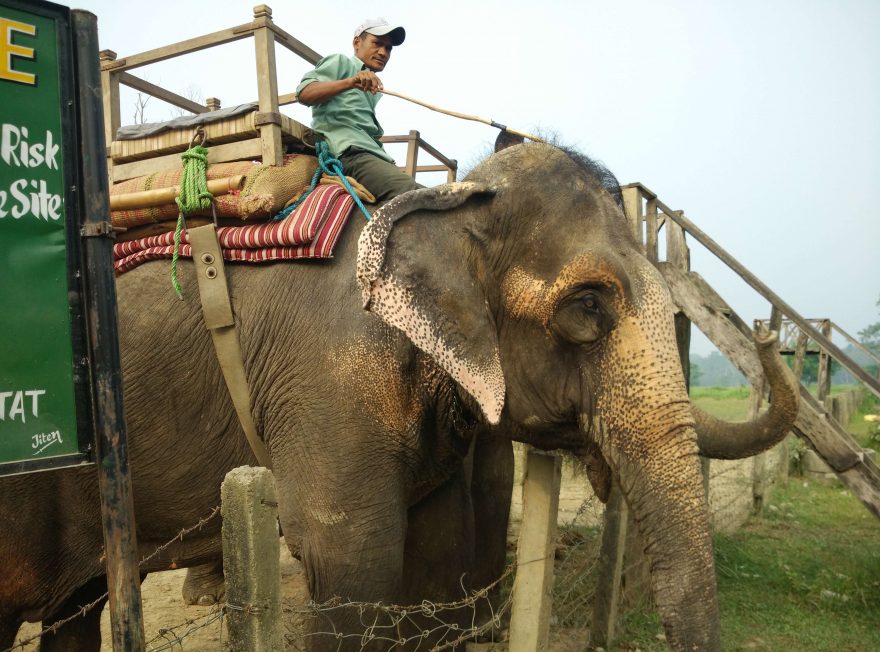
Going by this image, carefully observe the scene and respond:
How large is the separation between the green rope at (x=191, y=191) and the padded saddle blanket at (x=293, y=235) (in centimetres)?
8

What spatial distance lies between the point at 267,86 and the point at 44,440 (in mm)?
2043

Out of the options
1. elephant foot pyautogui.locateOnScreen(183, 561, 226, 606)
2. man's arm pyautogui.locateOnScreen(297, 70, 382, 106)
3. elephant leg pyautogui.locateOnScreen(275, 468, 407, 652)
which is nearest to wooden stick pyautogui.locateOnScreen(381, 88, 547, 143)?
man's arm pyautogui.locateOnScreen(297, 70, 382, 106)

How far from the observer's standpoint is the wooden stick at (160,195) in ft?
10.9

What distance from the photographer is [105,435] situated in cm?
194

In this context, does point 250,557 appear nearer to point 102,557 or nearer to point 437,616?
point 102,557

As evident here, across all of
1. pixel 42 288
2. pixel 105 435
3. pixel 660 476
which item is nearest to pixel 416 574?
pixel 660 476

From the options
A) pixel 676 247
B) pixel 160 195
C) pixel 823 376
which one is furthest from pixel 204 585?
pixel 823 376

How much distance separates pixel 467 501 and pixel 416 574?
1.41 feet

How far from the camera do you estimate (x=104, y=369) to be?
6.38 ft

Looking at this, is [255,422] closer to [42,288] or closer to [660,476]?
[42,288]

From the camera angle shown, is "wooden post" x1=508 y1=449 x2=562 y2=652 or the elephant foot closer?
"wooden post" x1=508 y1=449 x2=562 y2=652

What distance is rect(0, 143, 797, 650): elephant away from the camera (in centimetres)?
264

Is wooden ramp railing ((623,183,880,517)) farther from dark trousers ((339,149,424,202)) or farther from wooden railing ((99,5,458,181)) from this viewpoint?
wooden railing ((99,5,458,181))

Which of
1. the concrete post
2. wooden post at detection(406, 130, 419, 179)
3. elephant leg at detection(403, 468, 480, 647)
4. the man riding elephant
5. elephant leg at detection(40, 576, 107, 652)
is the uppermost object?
wooden post at detection(406, 130, 419, 179)
